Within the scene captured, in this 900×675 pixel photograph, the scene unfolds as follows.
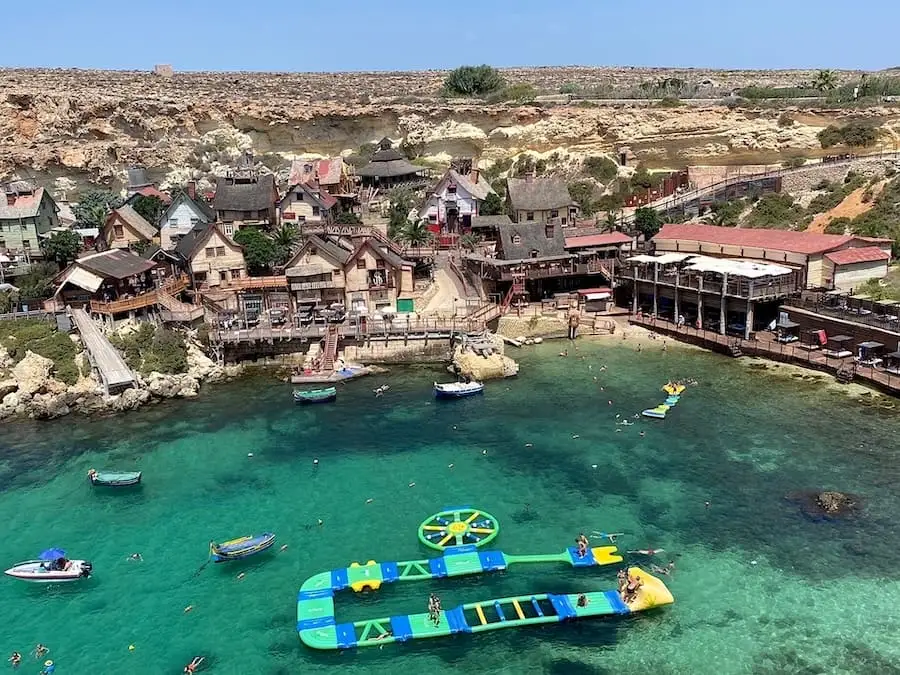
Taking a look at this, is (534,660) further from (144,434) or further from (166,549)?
(144,434)

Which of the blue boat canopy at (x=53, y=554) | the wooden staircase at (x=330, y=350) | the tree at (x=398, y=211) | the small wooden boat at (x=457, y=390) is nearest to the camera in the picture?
the blue boat canopy at (x=53, y=554)

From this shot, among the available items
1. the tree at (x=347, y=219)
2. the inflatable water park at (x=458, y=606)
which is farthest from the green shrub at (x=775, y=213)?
the inflatable water park at (x=458, y=606)

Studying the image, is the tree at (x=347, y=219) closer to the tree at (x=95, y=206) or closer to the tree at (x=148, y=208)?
the tree at (x=148, y=208)

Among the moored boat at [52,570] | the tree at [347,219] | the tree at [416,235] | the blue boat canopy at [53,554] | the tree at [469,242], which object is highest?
the tree at [347,219]

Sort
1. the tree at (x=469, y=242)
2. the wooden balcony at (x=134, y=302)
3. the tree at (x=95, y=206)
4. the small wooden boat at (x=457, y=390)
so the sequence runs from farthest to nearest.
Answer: the tree at (x=95, y=206) < the tree at (x=469, y=242) < the wooden balcony at (x=134, y=302) < the small wooden boat at (x=457, y=390)

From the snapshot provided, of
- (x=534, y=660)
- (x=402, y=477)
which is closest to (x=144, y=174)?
(x=402, y=477)

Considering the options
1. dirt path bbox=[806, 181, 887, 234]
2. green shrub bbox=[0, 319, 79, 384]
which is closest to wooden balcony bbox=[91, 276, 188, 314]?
green shrub bbox=[0, 319, 79, 384]
